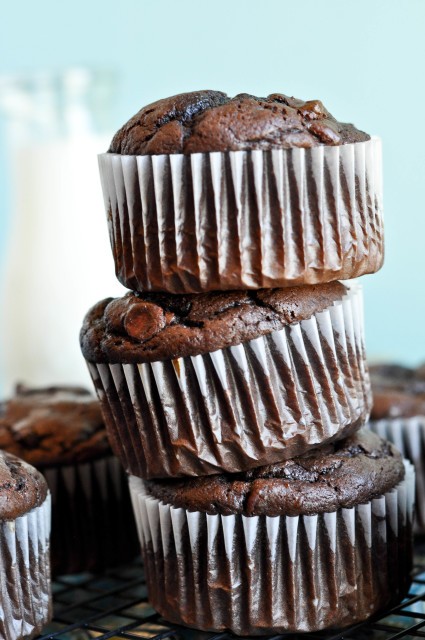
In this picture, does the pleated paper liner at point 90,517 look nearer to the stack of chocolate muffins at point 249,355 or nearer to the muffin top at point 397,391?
the stack of chocolate muffins at point 249,355

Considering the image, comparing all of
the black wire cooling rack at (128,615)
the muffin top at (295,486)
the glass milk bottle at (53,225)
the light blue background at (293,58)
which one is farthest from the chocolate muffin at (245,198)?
the glass milk bottle at (53,225)

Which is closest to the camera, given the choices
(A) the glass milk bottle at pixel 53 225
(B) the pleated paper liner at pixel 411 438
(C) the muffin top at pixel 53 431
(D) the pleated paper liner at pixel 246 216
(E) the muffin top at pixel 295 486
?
(D) the pleated paper liner at pixel 246 216

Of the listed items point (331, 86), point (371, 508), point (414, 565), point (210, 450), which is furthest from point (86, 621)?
point (331, 86)

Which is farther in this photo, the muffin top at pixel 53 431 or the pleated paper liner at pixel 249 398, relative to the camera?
the muffin top at pixel 53 431

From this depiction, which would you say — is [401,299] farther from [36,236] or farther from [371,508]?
[371,508]

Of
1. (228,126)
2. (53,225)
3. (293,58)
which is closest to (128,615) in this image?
(228,126)

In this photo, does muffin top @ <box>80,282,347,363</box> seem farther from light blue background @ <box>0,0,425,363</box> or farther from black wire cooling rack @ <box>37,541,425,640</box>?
light blue background @ <box>0,0,425,363</box>

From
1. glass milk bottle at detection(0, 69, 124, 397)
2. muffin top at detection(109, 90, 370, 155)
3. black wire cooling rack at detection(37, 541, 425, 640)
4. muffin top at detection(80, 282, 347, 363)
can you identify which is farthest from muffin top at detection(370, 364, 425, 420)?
glass milk bottle at detection(0, 69, 124, 397)
